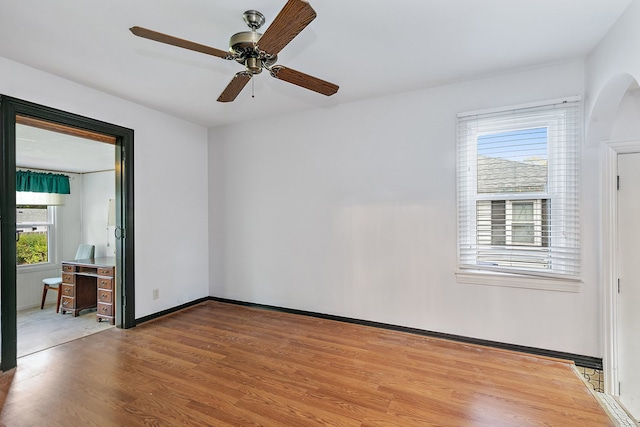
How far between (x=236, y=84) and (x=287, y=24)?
0.80m

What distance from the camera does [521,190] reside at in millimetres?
2785

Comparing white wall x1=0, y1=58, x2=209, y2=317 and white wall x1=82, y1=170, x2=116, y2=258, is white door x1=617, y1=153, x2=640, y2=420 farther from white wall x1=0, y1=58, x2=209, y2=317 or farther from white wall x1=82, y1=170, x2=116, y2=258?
white wall x1=82, y1=170, x2=116, y2=258

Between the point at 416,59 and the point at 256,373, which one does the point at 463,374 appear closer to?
the point at 256,373

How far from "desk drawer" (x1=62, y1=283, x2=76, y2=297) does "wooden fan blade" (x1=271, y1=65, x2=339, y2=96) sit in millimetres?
4101

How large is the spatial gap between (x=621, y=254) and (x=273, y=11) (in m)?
3.17

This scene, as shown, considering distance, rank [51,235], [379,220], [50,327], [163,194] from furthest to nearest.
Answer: [51,235]
[163,194]
[50,327]
[379,220]

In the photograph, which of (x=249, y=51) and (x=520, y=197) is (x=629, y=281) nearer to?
(x=520, y=197)

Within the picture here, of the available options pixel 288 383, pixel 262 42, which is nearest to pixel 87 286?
pixel 288 383

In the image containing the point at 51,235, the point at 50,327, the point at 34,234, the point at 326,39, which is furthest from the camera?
the point at 51,235

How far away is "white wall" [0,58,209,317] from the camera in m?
3.22

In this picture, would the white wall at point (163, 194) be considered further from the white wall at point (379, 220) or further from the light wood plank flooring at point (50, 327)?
the light wood plank flooring at point (50, 327)

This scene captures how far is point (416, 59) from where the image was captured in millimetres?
2551

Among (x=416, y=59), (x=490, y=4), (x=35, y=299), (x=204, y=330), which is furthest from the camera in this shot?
(x=35, y=299)

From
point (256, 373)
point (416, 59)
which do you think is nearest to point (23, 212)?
point (256, 373)
